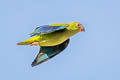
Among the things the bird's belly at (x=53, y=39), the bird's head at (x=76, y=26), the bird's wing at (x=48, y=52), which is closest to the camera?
the bird's belly at (x=53, y=39)

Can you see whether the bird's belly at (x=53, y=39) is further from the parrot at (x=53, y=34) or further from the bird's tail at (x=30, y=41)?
the bird's tail at (x=30, y=41)

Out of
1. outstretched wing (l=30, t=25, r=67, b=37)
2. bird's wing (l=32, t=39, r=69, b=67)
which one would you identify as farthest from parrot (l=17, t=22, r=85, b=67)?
bird's wing (l=32, t=39, r=69, b=67)

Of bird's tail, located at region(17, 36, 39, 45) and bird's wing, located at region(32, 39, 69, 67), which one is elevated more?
bird's tail, located at region(17, 36, 39, 45)

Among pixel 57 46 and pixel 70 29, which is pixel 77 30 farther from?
pixel 57 46

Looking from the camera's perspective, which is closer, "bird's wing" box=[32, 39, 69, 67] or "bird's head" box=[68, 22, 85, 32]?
"bird's head" box=[68, 22, 85, 32]

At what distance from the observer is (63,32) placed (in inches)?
657

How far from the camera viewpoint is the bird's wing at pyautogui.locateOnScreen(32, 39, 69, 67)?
17812 millimetres

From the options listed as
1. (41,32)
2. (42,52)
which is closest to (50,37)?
(41,32)

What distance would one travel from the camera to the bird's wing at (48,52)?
1781cm

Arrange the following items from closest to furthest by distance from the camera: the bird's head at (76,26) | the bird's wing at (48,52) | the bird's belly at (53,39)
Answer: the bird's belly at (53,39), the bird's head at (76,26), the bird's wing at (48,52)

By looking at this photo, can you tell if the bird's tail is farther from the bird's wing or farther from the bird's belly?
the bird's wing

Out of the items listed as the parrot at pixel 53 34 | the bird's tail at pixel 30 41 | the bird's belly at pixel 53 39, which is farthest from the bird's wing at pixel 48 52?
the bird's tail at pixel 30 41

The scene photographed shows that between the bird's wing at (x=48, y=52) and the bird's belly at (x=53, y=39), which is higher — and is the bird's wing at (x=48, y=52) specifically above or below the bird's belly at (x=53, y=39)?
below

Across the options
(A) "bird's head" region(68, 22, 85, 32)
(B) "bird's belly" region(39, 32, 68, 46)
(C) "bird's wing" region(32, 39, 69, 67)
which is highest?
(A) "bird's head" region(68, 22, 85, 32)
